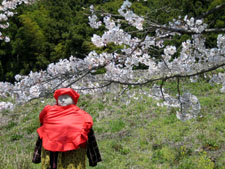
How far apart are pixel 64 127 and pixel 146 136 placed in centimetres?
275

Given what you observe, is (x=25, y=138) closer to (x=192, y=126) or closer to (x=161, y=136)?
(x=161, y=136)

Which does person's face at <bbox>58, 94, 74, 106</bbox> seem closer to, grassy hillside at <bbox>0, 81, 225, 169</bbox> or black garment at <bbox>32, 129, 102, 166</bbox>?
black garment at <bbox>32, 129, 102, 166</bbox>

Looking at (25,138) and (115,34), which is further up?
(115,34)

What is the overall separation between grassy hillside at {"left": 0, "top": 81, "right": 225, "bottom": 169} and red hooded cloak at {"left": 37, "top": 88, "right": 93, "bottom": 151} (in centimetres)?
165

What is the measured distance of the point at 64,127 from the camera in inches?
87.5

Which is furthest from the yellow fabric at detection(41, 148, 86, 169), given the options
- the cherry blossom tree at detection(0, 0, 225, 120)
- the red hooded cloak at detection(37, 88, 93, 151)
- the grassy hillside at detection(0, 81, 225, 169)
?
the grassy hillside at detection(0, 81, 225, 169)

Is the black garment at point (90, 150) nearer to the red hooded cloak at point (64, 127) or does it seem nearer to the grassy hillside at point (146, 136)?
the red hooded cloak at point (64, 127)

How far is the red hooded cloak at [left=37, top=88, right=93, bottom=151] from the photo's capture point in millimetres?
2184

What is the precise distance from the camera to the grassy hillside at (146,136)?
369cm

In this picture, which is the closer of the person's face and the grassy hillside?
the person's face

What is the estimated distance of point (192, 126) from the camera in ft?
15.1

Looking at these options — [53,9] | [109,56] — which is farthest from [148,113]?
[53,9]

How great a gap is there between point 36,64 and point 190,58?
1524 centimetres

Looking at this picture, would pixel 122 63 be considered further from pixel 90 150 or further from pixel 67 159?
pixel 67 159
